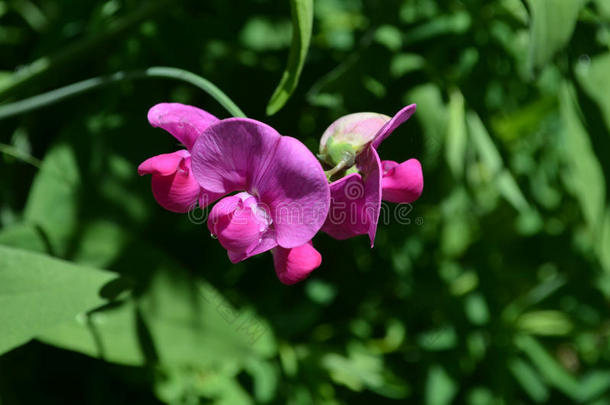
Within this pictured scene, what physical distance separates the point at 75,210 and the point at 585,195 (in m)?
0.52

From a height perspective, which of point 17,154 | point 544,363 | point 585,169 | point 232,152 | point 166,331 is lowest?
point 544,363

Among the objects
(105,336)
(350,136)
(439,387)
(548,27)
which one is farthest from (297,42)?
(439,387)

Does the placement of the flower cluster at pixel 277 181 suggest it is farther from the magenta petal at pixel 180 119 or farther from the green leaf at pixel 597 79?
the green leaf at pixel 597 79

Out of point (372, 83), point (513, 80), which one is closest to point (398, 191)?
point (372, 83)

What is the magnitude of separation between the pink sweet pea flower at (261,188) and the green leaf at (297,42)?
0.05m

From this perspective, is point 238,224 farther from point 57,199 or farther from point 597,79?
point 597,79

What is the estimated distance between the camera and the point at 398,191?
Answer: 1.45 ft

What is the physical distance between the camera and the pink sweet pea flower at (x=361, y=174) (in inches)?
16.2

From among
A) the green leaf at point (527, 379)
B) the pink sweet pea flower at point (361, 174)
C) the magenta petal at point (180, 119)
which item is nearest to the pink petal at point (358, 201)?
the pink sweet pea flower at point (361, 174)

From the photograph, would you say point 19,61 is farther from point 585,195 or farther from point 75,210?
point 585,195

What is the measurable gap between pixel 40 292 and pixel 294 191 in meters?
0.22

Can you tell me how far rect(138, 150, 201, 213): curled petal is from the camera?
42cm

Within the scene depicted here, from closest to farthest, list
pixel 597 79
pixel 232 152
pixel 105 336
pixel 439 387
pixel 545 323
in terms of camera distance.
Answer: pixel 232 152
pixel 105 336
pixel 597 79
pixel 439 387
pixel 545 323

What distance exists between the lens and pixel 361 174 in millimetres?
437
